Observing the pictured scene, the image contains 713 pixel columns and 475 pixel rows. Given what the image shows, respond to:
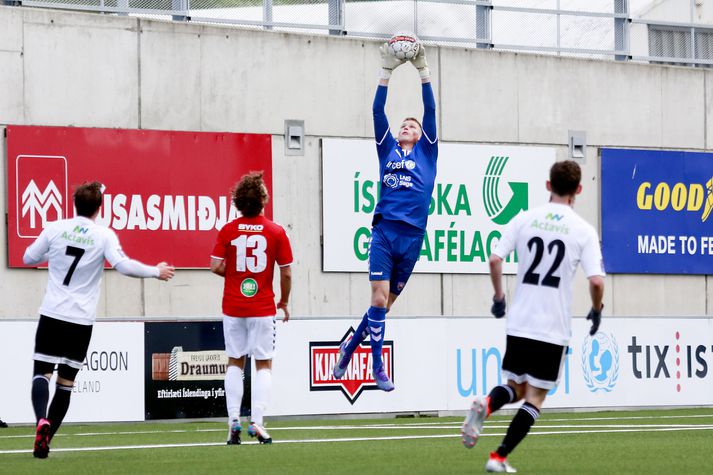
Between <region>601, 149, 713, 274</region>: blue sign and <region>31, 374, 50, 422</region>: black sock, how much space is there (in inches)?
538

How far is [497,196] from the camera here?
22.2 metres

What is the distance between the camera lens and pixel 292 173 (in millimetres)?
20953

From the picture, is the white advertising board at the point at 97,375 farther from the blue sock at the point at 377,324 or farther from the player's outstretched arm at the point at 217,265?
the player's outstretched arm at the point at 217,265

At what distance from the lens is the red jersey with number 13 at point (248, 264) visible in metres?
11.7

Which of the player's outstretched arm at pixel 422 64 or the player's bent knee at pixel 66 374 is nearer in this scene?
the player's bent knee at pixel 66 374

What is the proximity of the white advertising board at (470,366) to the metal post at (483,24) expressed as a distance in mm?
4913

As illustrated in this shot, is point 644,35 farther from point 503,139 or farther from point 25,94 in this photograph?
point 25,94

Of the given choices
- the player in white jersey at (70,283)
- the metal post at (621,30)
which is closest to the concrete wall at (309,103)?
the metal post at (621,30)

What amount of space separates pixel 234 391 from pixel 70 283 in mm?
1898

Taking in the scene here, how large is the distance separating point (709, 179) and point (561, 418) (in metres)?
7.84

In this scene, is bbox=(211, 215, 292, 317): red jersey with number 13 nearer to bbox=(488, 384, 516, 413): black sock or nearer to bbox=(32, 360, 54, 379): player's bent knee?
bbox=(32, 360, 54, 379): player's bent knee

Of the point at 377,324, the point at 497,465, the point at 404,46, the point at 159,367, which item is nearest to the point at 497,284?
the point at 497,465

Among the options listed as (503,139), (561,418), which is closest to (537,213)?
(561,418)

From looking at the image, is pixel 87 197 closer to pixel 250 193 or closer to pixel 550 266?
pixel 250 193
